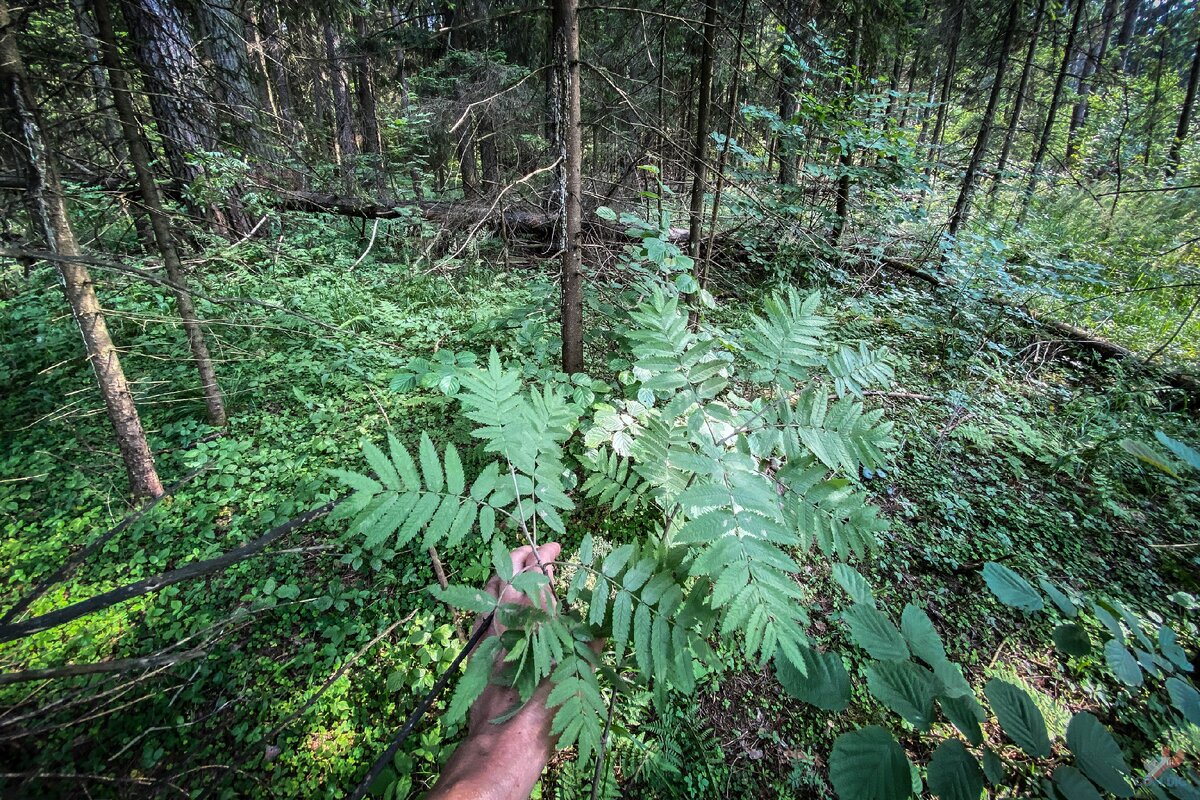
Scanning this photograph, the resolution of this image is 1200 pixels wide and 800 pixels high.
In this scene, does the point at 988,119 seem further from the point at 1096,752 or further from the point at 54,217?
the point at 54,217

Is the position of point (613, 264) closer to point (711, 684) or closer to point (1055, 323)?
point (711, 684)

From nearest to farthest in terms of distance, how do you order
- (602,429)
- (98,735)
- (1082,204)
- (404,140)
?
(98,735)
(602,429)
(1082,204)
(404,140)

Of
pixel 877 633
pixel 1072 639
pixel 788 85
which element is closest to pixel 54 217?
pixel 877 633

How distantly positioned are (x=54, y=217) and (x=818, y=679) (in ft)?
14.6

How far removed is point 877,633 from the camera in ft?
4.11

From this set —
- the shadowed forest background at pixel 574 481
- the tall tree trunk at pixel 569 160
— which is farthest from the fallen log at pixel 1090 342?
the tall tree trunk at pixel 569 160

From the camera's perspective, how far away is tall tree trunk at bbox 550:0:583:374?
272 centimetres

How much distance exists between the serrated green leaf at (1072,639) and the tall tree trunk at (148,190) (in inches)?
165

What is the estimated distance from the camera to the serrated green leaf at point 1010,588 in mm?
1354

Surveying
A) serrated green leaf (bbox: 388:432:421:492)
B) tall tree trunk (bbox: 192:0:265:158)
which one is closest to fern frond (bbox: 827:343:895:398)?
serrated green leaf (bbox: 388:432:421:492)

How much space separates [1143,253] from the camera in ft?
23.2

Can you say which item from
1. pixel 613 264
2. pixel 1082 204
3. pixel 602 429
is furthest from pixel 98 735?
pixel 1082 204

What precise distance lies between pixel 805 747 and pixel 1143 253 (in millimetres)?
9722

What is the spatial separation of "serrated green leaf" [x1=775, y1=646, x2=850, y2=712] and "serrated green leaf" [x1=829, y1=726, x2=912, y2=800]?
99 mm
